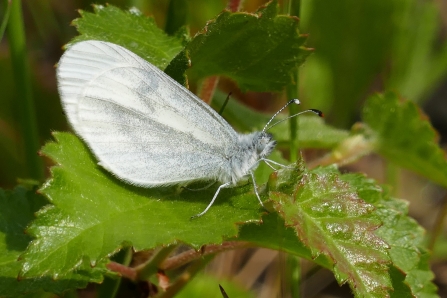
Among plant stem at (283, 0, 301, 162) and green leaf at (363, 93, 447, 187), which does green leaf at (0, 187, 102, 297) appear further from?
green leaf at (363, 93, 447, 187)

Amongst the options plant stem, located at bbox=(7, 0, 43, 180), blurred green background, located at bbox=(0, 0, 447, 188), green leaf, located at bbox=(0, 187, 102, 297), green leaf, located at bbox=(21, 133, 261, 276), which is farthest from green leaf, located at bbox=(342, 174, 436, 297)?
blurred green background, located at bbox=(0, 0, 447, 188)

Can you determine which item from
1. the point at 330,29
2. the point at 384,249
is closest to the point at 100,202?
the point at 384,249

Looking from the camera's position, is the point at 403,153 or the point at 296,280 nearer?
the point at 296,280

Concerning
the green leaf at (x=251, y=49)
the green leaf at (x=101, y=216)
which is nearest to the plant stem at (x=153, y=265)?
the green leaf at (x=101, y=216)

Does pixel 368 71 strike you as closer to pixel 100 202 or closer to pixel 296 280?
pixel 296 280

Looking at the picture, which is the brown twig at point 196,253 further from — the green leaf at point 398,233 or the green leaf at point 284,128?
the green leaf at point 284,128

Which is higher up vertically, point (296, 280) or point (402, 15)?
point (402, 15)

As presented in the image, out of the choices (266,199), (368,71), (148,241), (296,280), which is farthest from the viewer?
(368,71)

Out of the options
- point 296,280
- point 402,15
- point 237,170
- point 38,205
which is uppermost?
point 402,15
